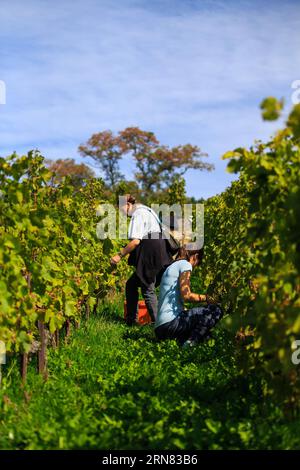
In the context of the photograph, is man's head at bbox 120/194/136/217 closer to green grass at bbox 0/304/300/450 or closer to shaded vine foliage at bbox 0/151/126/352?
shaded vine foliage at bbox 0/151/126/352

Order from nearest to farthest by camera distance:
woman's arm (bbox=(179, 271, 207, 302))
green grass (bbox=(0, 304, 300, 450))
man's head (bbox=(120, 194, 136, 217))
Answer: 1. green grass (bbox=(0, 304, 300, 450))
2. woman's arm (bbox=(179, 271, 207, 302))
3. man's head (bbox=(120, 194, 136, 217))

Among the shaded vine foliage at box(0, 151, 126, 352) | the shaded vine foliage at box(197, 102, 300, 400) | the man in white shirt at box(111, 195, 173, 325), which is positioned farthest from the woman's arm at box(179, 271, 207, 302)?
the shaded vine foliage at box(197, 102, 300, 400)

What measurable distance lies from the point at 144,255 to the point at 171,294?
68.5 inches

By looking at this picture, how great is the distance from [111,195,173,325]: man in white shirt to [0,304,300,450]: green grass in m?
1.77

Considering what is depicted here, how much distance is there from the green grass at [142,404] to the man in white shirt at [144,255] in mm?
1775

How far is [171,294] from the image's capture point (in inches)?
219

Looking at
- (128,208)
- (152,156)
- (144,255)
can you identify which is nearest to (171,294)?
(144,255)

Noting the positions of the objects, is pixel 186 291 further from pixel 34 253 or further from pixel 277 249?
pixel 277 249

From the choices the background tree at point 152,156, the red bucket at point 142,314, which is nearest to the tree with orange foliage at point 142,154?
the background tree at point 152,156

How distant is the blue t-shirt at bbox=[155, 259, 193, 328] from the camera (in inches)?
218

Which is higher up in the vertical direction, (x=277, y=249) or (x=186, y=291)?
(x=277, y=249)

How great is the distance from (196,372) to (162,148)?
45.3 m

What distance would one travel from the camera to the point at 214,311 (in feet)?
18.7

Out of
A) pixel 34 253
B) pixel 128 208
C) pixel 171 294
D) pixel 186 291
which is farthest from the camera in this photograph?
A: pixel 128 208
